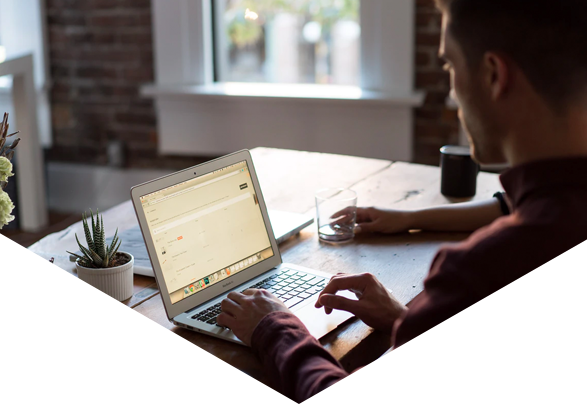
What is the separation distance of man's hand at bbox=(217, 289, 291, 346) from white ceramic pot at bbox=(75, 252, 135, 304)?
220 millimetres

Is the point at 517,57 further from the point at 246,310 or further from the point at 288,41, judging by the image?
the point at 288,41

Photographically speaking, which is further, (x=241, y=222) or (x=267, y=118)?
(x=267, y=118)

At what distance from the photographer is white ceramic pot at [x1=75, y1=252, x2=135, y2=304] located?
1.23 m

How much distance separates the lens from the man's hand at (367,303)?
115 centimetres

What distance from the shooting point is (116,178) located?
3738mm

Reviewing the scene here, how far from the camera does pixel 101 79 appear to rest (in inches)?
144

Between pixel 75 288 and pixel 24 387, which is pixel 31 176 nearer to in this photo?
pixel 75 288

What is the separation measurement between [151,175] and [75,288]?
2402 millimetres

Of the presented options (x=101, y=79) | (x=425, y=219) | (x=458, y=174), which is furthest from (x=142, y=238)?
(x=101, y=79)

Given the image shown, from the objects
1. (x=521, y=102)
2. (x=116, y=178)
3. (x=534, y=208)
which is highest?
(x=521, y=102)

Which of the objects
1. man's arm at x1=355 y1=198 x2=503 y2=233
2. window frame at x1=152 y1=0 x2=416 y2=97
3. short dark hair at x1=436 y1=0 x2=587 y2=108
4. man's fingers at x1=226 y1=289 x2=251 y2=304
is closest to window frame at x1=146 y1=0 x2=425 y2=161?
window frame at x1=152 y1=0 x2=416 y2=97

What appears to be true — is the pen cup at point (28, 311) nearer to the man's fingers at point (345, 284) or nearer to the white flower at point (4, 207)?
the white flower at point (4, 207)

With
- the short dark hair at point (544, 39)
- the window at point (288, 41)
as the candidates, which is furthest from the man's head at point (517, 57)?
the window at point (288, 41)


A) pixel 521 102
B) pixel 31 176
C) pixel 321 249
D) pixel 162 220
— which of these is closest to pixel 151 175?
pixel 31 176
